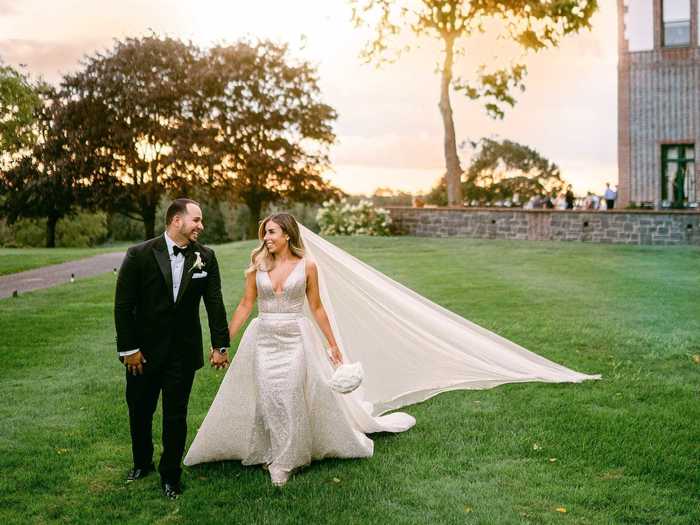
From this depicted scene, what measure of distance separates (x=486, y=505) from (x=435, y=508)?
353mm

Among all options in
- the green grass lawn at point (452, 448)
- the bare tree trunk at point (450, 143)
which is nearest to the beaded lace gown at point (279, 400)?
the green grass lawn at point (452, 448)

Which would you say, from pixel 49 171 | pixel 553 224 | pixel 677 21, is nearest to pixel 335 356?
pixel 553 224

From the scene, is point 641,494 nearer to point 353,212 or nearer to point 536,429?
point 536,429

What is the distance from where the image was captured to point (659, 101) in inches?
1297

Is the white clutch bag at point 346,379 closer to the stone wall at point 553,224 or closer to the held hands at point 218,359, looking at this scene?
the held hands at point 218,359

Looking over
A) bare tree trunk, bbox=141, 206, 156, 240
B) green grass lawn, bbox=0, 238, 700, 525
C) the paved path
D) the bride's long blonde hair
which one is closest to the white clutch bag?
green grass lawn, bbox=0, 238, 700, 525

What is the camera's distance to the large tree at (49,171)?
148 feet

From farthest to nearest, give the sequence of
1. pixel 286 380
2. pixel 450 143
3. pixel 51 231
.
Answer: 1. pixel 51 231
2. pixel 450 143
3. pixel 286 380

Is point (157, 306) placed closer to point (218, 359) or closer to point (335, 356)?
point (218, 359)

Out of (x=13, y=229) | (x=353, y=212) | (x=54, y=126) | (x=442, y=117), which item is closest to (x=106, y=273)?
(x=353, y=212)

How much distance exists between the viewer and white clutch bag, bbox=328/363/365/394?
5.71m

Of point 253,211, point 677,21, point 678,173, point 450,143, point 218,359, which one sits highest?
point 677,21

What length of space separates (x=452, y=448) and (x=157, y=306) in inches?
112

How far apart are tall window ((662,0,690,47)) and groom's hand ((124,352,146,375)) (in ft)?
107
